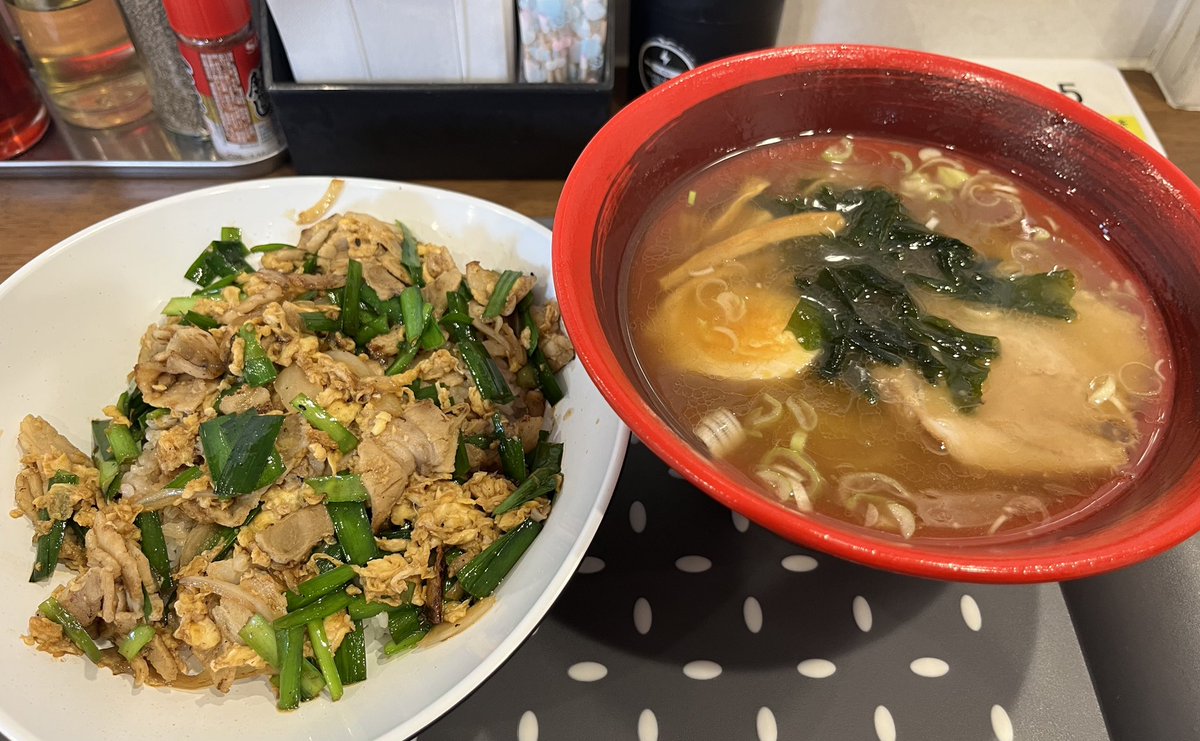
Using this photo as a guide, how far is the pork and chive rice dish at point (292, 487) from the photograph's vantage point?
3.89 feet

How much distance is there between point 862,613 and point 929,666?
130 mm

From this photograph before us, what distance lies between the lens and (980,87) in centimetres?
132

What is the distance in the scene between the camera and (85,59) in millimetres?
1986

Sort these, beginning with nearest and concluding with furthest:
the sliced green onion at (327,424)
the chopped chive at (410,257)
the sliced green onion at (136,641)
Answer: the sliced green onion at (136,641) → the sliced green onion at (327,424) → the chopped chive at (410,257)

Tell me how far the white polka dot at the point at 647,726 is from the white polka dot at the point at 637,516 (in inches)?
12.9

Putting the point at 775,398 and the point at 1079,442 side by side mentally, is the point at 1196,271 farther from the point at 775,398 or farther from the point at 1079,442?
the point at 775,398

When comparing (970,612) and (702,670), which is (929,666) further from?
(702,670)

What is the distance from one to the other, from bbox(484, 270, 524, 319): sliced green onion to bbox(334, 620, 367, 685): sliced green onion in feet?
2.06

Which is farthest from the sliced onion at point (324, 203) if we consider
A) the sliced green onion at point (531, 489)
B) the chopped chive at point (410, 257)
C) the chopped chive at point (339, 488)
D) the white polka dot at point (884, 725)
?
the white polka dot at point (884, 725)

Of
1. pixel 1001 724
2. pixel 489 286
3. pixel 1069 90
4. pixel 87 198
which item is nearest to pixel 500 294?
pixel 489 286

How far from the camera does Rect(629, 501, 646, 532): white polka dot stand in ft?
4.70

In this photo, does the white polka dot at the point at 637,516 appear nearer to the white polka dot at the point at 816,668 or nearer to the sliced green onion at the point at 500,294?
the white polka dot at the point at 816,668

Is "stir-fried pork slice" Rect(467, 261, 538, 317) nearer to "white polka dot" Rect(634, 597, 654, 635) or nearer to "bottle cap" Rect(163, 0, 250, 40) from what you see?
"white polka dot" Rect(634, 597, 654, 635)

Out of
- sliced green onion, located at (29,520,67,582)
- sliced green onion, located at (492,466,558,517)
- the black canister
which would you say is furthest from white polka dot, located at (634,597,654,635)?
the black canister
